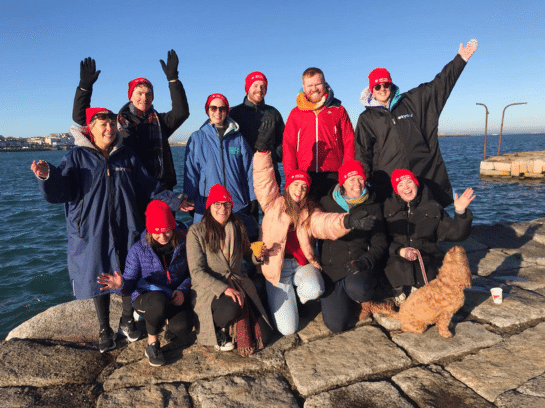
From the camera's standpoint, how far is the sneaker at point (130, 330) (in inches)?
153

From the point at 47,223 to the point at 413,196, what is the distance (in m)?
17.9

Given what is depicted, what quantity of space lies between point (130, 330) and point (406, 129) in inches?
151

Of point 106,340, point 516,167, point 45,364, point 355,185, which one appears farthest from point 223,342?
point 516,167

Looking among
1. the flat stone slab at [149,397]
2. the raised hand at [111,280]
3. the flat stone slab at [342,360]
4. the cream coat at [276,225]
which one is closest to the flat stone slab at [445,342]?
the flat stone slab at [342,360]

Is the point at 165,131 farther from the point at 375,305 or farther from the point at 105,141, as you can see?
the point at 375,305

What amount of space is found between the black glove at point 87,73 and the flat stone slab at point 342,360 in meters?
3.61

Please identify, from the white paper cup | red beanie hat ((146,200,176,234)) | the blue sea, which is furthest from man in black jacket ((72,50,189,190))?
the blue sea

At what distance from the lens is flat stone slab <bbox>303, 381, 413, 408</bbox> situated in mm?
2775

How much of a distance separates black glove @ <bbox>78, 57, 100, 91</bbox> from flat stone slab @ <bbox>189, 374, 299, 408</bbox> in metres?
3.37

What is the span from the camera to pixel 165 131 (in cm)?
479

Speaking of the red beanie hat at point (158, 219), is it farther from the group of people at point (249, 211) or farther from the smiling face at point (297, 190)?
the smiling face at point (297, 190)

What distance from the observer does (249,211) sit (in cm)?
478

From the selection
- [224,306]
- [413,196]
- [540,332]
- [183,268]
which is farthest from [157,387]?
[540,332]

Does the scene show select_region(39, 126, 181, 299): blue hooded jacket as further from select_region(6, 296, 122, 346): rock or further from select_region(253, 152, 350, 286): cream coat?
select_region(253, 152, 350, 286): cream coat
